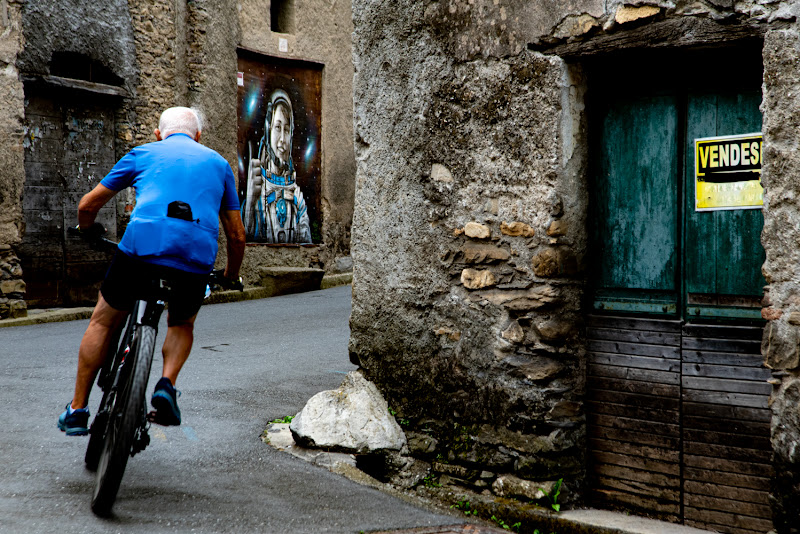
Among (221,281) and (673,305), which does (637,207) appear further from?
(221,281)

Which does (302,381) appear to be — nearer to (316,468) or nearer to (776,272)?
(316,468)

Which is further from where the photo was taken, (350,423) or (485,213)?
(350,423)

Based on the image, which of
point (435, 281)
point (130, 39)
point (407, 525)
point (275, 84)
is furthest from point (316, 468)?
point (275, 84)

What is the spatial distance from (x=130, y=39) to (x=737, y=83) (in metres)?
9.94

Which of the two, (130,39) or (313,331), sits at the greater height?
(130,39)

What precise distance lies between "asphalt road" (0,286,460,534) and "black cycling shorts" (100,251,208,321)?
0.82 metres

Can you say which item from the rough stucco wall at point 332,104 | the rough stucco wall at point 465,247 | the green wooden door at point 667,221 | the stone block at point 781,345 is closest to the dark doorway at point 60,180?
the rough stucco wall at point 332,104

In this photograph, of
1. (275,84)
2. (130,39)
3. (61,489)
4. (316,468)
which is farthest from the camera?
(275,84)

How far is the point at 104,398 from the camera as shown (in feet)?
11.5

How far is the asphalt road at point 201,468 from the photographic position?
129 inches

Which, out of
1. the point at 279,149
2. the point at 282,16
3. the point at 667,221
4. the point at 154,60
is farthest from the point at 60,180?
the point at 667,221

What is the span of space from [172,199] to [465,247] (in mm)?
1491

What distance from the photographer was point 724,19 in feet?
10.9

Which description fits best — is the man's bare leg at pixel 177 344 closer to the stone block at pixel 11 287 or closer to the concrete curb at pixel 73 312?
the concrete curb at pixel 73 312
